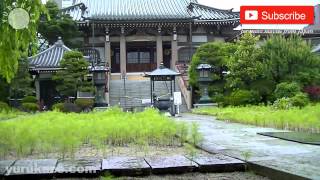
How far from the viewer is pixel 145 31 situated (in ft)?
136

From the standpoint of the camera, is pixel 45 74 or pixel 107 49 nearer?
pixel 45 74

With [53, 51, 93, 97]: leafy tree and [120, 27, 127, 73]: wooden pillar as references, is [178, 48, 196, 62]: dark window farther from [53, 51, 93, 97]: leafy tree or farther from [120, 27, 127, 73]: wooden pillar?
[53, 51, 93, 97]: leafy tree

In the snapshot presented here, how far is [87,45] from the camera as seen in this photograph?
41.3m

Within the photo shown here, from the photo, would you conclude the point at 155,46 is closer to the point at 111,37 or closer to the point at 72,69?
the point at 111,37

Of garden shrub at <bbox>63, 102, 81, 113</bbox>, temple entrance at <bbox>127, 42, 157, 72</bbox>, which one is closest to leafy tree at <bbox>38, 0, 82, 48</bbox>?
temple entrance at <bbox>127, 42, 157, 72</bbox>

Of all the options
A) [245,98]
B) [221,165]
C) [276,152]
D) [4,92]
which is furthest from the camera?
[4,92]

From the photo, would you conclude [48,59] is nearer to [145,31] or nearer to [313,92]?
[145,31]

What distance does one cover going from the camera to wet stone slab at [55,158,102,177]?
5.50m

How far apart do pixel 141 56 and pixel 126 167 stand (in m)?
38.8

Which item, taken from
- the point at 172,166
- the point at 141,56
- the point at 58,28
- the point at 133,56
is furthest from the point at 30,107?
the point at 172,166

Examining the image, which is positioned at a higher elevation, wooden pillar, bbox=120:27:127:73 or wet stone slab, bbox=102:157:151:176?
wooden pillar, bbox=120:27:127:73

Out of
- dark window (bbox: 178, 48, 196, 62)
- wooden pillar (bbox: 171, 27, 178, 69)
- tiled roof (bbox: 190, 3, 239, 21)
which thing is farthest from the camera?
dark window (bbox: 178, 48, 196, 62)

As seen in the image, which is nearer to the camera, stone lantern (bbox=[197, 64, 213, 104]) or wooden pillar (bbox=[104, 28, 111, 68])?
stone lantern (bbox=[197, 64, 213, 104])

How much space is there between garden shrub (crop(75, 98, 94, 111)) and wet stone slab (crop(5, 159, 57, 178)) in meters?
19.8
